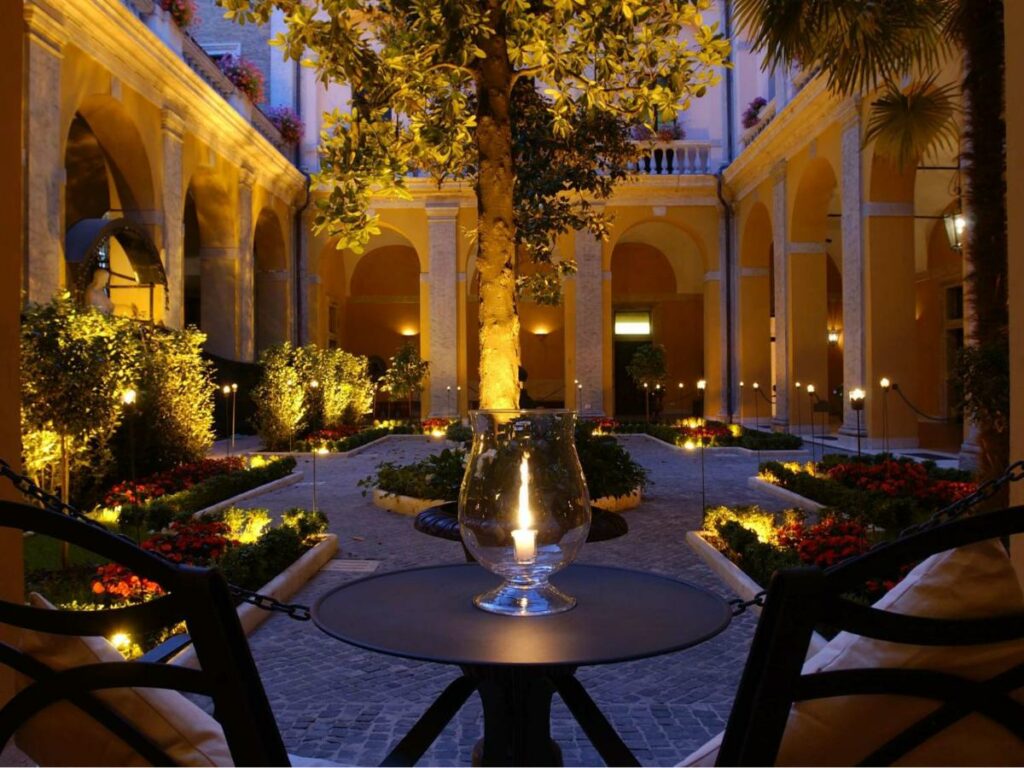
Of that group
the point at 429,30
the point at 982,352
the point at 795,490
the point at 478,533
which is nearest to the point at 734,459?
the point at 795,490

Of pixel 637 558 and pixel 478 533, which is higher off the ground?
pixel 478 533

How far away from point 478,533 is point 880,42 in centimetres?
722

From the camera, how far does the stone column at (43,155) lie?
10422mm

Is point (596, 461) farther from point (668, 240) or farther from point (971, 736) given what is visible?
point (668, 240)

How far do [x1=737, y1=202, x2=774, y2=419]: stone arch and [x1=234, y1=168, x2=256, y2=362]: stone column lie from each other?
39.9ft

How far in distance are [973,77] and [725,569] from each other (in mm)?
4339

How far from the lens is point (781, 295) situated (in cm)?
1858

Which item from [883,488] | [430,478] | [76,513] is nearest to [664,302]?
[430,478]

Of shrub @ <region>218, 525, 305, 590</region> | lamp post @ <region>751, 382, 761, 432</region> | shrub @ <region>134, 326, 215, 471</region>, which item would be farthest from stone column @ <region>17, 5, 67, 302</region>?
lamp post @ <region>751, 382, 761, 432</region>

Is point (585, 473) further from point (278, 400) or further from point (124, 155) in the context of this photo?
point (124, 155)

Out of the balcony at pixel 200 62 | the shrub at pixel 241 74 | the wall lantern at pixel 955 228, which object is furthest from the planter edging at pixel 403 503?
the shrub at pixel 241 74

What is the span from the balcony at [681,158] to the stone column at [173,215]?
12590 millimetres

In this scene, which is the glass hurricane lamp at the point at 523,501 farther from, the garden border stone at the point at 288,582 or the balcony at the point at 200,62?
the balcony at the point at 200,62

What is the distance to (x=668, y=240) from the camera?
28547 mm
